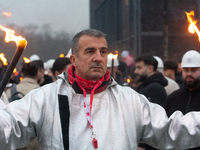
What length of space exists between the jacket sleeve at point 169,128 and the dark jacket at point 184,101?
59.7 inches

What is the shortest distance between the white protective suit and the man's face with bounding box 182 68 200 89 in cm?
166

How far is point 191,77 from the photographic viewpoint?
386 centimetres

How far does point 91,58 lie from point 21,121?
0.76 m

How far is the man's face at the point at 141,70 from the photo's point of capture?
4824 millimetres

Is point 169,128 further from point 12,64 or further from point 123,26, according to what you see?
point 123,26

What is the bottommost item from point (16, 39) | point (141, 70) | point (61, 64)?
point (141, 70)

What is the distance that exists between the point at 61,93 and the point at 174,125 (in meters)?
0.88

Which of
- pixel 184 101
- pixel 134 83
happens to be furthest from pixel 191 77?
pixel 134 83

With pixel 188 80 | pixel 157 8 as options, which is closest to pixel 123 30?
pixel 157 8

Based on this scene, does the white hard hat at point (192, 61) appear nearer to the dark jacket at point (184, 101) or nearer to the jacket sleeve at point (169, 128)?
the dark jacket at point (184, 101)

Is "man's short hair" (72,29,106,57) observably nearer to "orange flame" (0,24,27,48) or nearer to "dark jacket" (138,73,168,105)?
"orange flame" (0,24,27,48)

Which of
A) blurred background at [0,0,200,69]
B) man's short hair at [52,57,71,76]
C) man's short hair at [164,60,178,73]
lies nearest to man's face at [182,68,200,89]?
man's short hair at [52,57,71,76]

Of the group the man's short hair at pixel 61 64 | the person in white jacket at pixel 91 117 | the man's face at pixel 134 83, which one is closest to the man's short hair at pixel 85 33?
the person in white jacket at pixel 91 117

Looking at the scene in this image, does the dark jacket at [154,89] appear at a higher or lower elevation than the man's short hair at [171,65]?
lower
